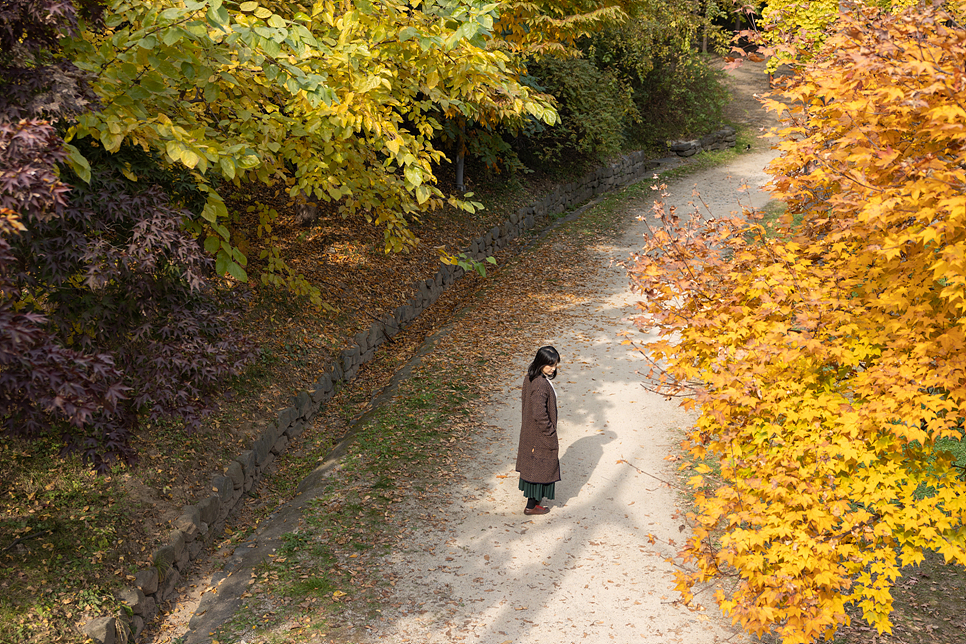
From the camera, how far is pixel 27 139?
326cm

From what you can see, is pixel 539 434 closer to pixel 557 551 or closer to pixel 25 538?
pixel 557 551

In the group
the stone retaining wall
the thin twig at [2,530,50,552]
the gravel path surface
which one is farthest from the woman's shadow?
the thin twig at [2,530,50,552]

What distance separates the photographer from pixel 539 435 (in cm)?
642

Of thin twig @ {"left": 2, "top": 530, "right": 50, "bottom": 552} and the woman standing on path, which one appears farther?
the woman standing on path

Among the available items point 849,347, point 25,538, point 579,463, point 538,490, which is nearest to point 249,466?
point 25,538

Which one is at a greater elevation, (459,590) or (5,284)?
(5,284)

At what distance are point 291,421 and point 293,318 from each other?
5.71 feet

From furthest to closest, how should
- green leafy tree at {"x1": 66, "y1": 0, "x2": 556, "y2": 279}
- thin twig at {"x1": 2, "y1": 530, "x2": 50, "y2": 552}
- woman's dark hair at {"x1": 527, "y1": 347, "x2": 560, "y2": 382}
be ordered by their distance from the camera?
1. woman's dark hair at {"x1": 527, "y1": 347, "x2": 560, "y2": 382}
2. thin twig at {"x1": 2, "y1": 530, "x2": 50, "y2": 552}
3. green leafy tree at {"x1": 66, "y1": 0, "x2": 556, "y2": 279}

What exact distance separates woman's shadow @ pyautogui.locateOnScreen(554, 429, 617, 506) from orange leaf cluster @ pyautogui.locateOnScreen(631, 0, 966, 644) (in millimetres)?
2583

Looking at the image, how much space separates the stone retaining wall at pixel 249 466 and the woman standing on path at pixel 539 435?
2.94 m

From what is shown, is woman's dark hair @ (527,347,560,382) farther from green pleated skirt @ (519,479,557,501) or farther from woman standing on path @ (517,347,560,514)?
green pleated skirt @ (519,479,557,501)

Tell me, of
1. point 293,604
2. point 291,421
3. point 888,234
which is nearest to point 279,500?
point 291,421

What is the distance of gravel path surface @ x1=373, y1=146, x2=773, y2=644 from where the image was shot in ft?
17.2

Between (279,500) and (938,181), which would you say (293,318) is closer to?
(279,500)
